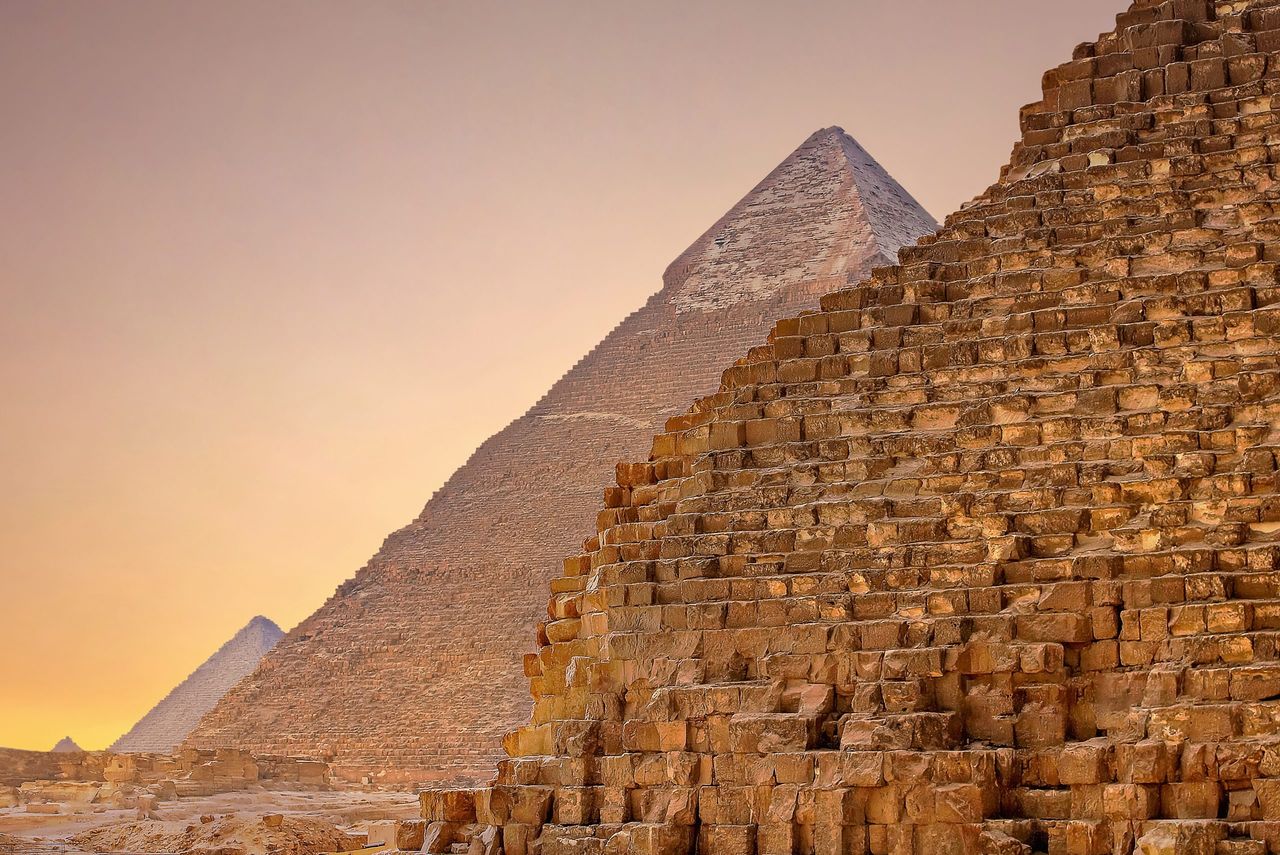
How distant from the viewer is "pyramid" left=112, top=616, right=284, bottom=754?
317ft

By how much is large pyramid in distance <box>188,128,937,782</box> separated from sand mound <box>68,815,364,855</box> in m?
42.8

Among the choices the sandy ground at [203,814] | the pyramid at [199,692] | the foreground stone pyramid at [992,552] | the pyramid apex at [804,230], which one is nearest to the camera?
the foreground stone pyramid at [992,552]

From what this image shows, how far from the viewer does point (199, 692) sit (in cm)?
10119

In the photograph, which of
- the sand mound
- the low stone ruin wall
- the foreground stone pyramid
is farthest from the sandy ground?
the foreground stone pyramid

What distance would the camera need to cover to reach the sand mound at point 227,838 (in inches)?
1060

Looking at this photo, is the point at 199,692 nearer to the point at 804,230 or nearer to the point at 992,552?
the point at 804,230

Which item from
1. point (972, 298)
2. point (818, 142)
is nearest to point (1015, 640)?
point (972, 298)

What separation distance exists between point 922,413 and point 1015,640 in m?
1.89

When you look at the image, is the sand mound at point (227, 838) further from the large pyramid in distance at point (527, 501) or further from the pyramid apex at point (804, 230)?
the pyramid apex at point (804, 230)

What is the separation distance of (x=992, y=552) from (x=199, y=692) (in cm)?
9404

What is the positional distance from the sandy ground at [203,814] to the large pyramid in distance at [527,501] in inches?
1237

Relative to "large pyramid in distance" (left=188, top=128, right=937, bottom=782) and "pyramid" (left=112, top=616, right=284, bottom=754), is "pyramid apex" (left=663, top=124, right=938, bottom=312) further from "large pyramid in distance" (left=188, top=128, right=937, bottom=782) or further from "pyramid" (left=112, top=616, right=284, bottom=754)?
"pyramid" (left=112, top=616, right=284, bottom=754)

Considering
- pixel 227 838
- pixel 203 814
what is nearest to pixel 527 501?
pixel 203 814

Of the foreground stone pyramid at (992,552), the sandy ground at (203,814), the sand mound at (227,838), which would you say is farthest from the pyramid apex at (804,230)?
the foreground stone pyramid at (992,552)
